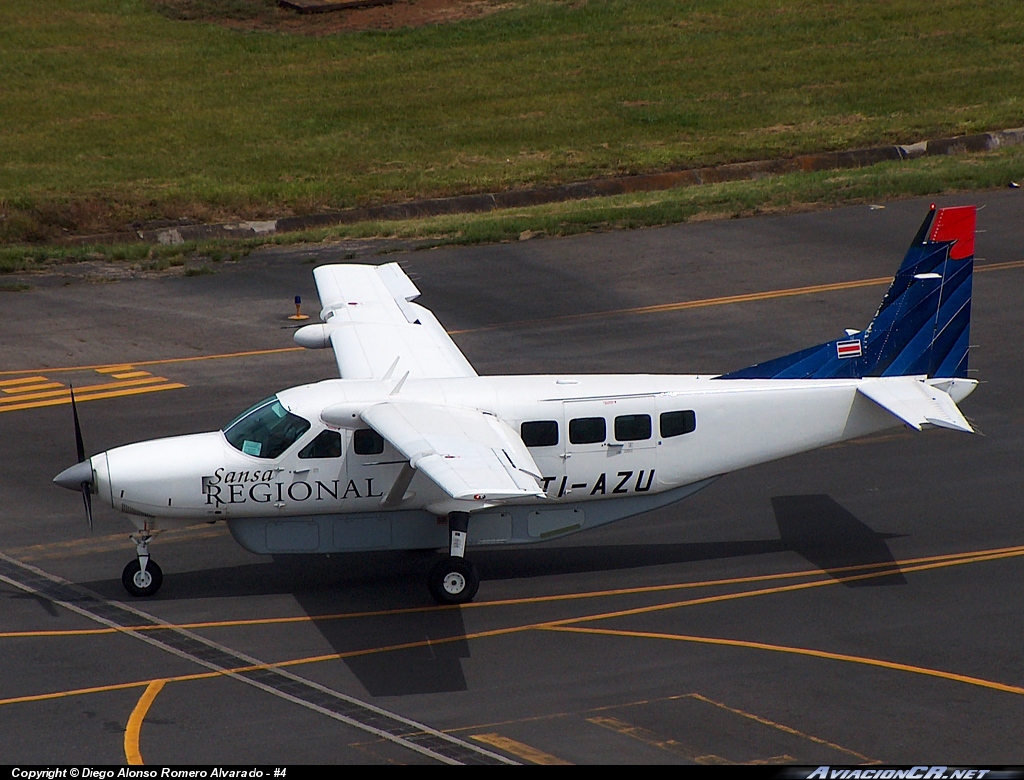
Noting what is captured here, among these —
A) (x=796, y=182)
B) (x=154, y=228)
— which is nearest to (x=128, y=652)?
(x=154, y=228)

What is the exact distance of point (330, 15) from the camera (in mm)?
69125

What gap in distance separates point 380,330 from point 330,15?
48.1 m

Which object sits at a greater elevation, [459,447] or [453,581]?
[459,447]

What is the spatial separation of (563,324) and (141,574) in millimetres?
15949

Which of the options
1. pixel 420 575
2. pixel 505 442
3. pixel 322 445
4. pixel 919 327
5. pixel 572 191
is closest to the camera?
pixel 505 442

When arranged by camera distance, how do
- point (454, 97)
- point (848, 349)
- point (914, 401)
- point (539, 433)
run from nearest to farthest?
1. point (539, 433)
2. point (914, 401)
3. point (848, 349)
4. point (454, 97)

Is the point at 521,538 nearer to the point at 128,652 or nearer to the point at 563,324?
the point at 128,652

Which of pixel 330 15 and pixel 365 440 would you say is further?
pixel 330 15

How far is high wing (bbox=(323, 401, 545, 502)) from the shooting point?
57.2ft

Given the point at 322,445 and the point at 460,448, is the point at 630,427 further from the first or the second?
the point at 322,445

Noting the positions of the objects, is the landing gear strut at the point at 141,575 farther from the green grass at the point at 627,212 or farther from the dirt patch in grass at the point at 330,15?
the dirt patch in grass at the point at 330,15

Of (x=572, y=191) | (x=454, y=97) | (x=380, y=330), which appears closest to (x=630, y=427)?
(x=380, y=330)

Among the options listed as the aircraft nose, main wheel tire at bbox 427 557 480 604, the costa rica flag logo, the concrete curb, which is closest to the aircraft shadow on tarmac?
main wheel tire at bbox 427 557 480 604

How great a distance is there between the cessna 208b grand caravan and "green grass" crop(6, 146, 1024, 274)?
67.9ft
